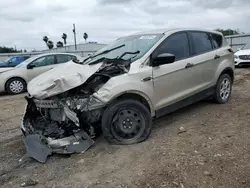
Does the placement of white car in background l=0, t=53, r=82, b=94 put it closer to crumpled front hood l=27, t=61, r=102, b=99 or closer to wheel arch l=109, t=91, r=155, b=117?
crumpled front hood l=27, t=61, r=102, b=99

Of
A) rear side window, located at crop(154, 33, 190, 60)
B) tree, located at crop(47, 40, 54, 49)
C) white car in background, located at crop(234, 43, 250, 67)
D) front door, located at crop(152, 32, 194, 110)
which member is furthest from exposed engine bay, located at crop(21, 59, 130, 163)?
tree, located at crop(47, 40, 54, 49)

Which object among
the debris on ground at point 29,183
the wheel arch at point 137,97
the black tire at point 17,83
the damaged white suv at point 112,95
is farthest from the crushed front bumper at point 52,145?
the black tire at point 17,83

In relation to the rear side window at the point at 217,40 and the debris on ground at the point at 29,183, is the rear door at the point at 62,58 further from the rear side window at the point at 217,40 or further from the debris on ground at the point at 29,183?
the debris on ground at the point at 29,183

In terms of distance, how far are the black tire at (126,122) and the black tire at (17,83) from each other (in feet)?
25.5

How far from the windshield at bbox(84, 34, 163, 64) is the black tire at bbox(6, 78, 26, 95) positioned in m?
6.39

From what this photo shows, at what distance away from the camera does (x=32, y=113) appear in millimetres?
5125

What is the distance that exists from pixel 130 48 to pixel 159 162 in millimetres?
2327

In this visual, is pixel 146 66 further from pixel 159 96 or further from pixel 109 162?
pixel 109 162

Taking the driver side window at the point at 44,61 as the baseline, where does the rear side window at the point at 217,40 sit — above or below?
above

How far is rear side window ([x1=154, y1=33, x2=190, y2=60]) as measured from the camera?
5605 millimetres

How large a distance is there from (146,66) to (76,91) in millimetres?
1232

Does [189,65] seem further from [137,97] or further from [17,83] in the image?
[17,83]

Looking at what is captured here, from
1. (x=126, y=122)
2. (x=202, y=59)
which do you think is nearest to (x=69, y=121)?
(x=126, y=122)

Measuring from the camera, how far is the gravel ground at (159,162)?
12.3 ft
